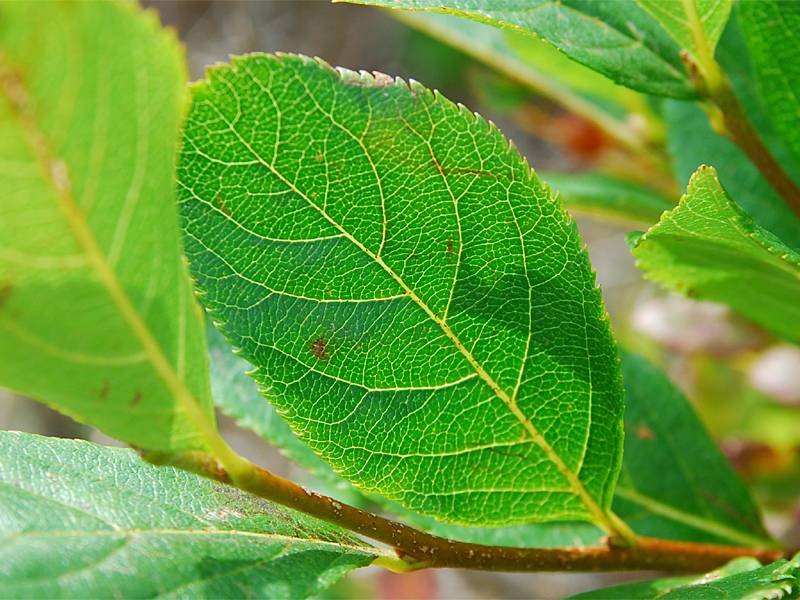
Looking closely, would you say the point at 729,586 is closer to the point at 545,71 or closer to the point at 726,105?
the point at 726,105

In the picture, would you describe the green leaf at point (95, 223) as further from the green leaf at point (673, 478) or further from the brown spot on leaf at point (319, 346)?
the green leaf at point (673, 478)

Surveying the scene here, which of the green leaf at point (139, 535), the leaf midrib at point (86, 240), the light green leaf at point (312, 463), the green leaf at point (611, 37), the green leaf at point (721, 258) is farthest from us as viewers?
the light green leaf at point (312, 463)

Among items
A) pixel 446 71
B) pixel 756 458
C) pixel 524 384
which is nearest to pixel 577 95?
pixel 756 458

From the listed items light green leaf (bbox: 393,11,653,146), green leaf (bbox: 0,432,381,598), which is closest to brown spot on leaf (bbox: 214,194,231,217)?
green leaf (bbox: 0,432,381,598)

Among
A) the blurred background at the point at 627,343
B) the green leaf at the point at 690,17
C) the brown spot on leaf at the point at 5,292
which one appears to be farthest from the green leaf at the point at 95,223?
the blurred background at the point at 627,343

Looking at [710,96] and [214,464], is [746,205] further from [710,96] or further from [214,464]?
[214,464]

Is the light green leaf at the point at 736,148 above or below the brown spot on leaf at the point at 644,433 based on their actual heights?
above

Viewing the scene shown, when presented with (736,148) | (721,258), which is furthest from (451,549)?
Result: (736,148)

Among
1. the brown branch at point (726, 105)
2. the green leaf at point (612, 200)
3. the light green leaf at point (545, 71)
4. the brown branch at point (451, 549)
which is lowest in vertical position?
the brown branch at point (451, 549)
